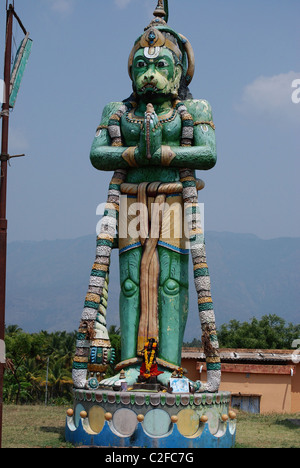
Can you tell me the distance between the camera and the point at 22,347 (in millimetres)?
21000

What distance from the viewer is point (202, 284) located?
958cm

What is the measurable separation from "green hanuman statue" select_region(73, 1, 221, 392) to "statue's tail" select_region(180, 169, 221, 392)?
2cm

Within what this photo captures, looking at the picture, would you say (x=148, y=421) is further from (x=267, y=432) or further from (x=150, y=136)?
(x=150, y=136)

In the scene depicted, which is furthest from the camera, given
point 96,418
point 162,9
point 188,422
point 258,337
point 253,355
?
point 258,337

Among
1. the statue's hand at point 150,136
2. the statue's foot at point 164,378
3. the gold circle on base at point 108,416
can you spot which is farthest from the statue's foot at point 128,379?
the statue's hand at point 150,136

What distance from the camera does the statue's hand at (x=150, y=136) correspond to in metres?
9.62

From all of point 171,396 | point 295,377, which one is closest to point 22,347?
point 295,377

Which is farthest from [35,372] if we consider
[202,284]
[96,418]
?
[202,284]

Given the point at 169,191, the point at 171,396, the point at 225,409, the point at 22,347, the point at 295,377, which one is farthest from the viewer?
the point at 22,347

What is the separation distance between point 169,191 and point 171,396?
3125mm

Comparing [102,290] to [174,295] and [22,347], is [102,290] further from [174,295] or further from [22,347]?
[22,347]

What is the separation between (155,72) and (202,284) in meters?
3.37

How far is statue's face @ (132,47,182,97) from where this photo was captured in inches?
397

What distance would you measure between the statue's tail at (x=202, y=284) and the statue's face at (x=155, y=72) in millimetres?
1341
